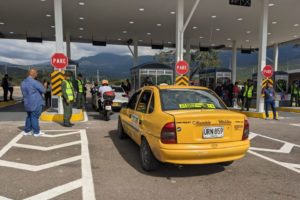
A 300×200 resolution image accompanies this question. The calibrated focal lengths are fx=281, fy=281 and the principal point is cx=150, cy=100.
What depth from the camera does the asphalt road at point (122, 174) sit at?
A: 4027mm

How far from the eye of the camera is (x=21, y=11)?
16.8 meters

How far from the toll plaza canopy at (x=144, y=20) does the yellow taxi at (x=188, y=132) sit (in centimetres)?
1090

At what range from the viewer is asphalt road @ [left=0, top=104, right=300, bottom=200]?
4027mm

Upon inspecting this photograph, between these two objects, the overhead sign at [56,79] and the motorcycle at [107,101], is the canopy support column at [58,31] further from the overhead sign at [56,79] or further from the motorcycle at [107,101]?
the motorcycle at [107,101]

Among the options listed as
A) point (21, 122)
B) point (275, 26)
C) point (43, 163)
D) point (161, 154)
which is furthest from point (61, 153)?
point (275, 26)

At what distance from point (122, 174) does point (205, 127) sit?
5.39 feet

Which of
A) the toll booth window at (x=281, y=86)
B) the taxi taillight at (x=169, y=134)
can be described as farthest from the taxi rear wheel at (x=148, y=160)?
the toll booth window at (x=281, y=86)

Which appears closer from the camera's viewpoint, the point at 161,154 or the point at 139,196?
the point at 139,196

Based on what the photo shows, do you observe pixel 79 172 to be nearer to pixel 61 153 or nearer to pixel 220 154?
pixel 61 153

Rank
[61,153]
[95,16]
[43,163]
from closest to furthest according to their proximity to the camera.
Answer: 1. [43,163]
2. [61,153]
3. [95,16]

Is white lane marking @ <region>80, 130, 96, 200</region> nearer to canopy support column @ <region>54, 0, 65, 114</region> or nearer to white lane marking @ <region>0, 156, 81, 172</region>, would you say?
white lane marking @ <region>0, 156, 81, 172</region>

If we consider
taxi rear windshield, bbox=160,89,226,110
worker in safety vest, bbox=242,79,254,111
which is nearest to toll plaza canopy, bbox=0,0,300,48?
worker in safety vest, bbox=242,79,254,111

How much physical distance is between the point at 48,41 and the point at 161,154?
26509 millimetres

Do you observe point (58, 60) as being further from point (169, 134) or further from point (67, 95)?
point (169, 134)
